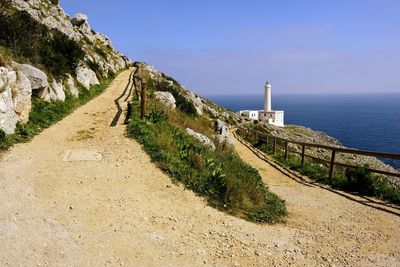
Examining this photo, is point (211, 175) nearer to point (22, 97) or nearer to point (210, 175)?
point (210, 175)

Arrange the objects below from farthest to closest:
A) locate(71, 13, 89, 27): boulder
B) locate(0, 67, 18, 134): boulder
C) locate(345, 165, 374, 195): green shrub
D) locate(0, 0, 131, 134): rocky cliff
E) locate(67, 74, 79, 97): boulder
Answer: locate(71, 13, 89, 27): boulder < locate(67, 74, 79, 97): boulder < locate(0, 0, 131, 134): rocky cliff < locate(345, 165, 374, 195): green shrub < locate(0, 67, 18, 134): boulder

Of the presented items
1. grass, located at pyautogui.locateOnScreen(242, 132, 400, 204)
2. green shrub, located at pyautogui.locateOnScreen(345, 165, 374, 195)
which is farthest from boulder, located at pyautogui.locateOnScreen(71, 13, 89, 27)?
green shrub, located at pyautogui.locateOnScreen(345, 165, 374, 195)

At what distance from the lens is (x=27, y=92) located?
12602mm

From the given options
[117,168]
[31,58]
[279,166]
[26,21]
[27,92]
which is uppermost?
[26,21]

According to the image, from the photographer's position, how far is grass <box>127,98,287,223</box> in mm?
8234

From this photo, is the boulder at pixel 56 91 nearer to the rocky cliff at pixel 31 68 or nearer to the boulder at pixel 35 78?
the rocky cliff at pixel 31 68

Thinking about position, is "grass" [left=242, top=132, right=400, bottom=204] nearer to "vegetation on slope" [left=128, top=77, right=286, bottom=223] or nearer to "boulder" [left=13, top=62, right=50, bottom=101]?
"vegetation on slope" [left=128, top=77, right=286, bottom=223]

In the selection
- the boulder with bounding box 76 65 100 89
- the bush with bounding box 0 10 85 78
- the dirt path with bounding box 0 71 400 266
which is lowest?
the dirt path with bounding box 0 71 400 266

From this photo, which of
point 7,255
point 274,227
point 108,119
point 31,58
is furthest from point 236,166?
point 31,58

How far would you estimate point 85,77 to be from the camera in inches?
845

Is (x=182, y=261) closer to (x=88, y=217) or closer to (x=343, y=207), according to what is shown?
(x=88, y=217)

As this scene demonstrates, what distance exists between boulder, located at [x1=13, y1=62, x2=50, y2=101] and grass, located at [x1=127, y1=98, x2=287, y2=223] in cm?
486

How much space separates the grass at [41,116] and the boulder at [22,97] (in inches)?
12.4

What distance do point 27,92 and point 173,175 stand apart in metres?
7.24
